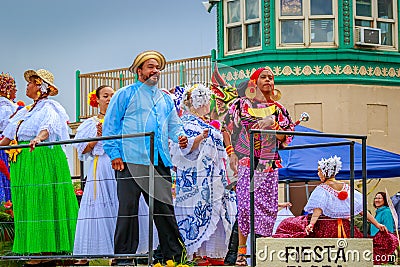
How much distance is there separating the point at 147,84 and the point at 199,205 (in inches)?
54.6

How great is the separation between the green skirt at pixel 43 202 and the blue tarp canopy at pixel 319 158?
5.51 meters

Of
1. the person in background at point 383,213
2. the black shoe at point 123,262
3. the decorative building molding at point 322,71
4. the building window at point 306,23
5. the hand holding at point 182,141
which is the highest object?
the building window at point 306,23

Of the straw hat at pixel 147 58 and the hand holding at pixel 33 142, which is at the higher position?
the straw hat at pixel 147 58

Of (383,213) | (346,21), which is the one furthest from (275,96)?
(346,21)

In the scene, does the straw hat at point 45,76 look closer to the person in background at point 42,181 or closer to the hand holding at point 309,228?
the person in background at point 42,181

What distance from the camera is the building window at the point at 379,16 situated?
25.4 metres

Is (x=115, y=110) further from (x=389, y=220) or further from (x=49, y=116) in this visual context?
(x=389, y=220)

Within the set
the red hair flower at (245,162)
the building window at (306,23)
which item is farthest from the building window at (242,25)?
the red hair flower at (245,162)

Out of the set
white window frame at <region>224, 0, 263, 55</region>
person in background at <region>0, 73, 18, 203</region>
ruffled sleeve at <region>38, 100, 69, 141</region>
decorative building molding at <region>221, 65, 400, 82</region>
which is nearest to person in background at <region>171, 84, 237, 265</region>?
ruffled sleeve at <region>38, 100, 69, 141</region>

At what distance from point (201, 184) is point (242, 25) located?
48.0ft

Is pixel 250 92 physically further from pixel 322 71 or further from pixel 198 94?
pixel 322 71

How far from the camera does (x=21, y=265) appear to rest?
11.2m

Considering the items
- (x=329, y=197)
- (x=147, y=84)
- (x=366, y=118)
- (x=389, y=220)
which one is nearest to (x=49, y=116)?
(x=147, y=84)

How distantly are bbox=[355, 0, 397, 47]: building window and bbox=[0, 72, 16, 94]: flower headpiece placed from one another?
1249 centimetres
